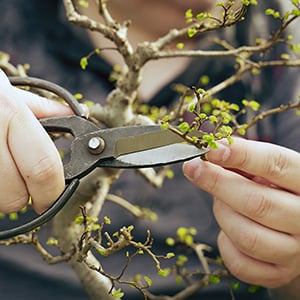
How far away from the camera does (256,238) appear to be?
69 cm

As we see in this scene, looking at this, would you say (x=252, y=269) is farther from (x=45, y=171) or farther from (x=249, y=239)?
(x=45, y=171)

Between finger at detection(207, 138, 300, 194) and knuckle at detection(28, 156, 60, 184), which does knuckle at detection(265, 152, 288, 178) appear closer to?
finger at detection(207, 138, 300, 194)

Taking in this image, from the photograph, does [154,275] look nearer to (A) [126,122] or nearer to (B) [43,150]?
(A) [126,122]

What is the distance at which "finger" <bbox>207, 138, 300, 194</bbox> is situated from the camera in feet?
2.03

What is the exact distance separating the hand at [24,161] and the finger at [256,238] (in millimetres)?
227

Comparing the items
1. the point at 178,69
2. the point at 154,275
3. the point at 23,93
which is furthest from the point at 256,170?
the point at 178,69

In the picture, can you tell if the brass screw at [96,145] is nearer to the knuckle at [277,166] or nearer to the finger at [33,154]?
the finger at [33,154]

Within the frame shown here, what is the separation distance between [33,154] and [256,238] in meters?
0.29

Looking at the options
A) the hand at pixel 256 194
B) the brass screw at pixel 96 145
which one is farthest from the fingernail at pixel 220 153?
the brass screw at pixel 96 145

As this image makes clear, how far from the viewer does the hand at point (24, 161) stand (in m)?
0.55

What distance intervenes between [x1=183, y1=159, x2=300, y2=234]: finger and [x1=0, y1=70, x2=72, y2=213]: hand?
0.17 metres

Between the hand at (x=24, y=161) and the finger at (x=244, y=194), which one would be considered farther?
the finger at (x=244, y=194)

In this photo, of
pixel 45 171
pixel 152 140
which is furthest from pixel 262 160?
pixel 45 171

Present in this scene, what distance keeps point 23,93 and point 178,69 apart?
634mm
